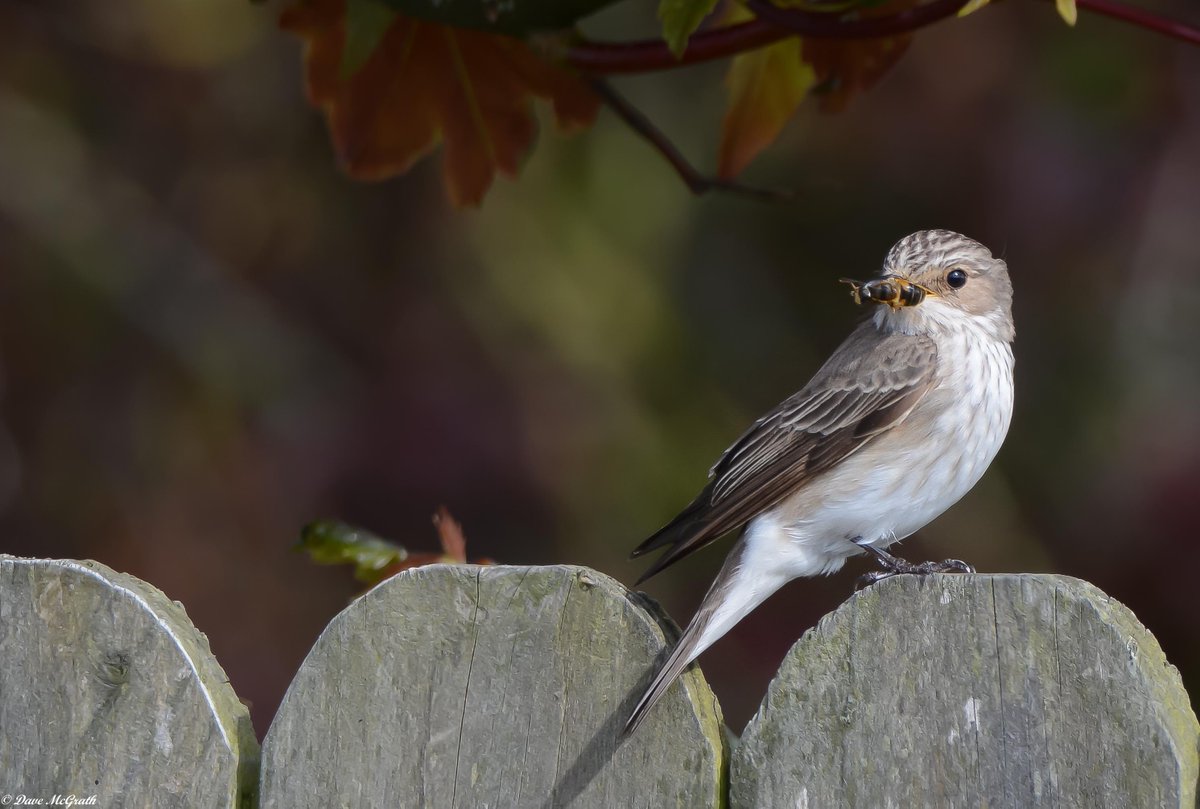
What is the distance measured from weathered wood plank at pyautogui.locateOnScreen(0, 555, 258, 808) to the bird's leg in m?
1.24

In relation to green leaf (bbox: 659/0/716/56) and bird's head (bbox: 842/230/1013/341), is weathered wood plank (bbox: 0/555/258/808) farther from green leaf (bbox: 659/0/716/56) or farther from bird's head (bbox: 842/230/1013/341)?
bird's head (bbox: 842/230/1013/341)

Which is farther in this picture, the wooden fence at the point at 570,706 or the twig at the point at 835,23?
the twig at the point at 835,23

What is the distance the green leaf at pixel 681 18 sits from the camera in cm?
235

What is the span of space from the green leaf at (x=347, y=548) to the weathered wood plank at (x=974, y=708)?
74 cm

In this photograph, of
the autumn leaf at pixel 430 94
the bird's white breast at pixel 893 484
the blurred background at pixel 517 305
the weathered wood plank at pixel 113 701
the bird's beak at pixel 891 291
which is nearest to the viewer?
the weathered wood plank at pixel 113 701

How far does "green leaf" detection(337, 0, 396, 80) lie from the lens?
2.66m

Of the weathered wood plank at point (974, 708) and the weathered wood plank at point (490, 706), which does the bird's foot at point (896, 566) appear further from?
the weathered wood plank at point (490, 706)

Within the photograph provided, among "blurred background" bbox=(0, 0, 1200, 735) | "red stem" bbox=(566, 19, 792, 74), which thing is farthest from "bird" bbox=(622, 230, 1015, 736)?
"blurred background" bbox=(0, 0, 1200, 735)

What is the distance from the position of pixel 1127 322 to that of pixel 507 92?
3524 millimetres

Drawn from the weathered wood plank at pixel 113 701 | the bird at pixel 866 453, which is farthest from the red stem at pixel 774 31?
the weathered wood plank at pixel 113 701

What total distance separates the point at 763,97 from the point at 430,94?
24.1 inches


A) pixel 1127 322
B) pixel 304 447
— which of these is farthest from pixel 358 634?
pixel 1127 322

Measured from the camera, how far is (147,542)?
5.91 m

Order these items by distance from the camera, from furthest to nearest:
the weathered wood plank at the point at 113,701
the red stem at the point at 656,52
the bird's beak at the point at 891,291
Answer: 1. the bird's beak at the point at 891,291
2. the red stem at the point at 656,52
3. the weathered wood plank at the point at 113,701
